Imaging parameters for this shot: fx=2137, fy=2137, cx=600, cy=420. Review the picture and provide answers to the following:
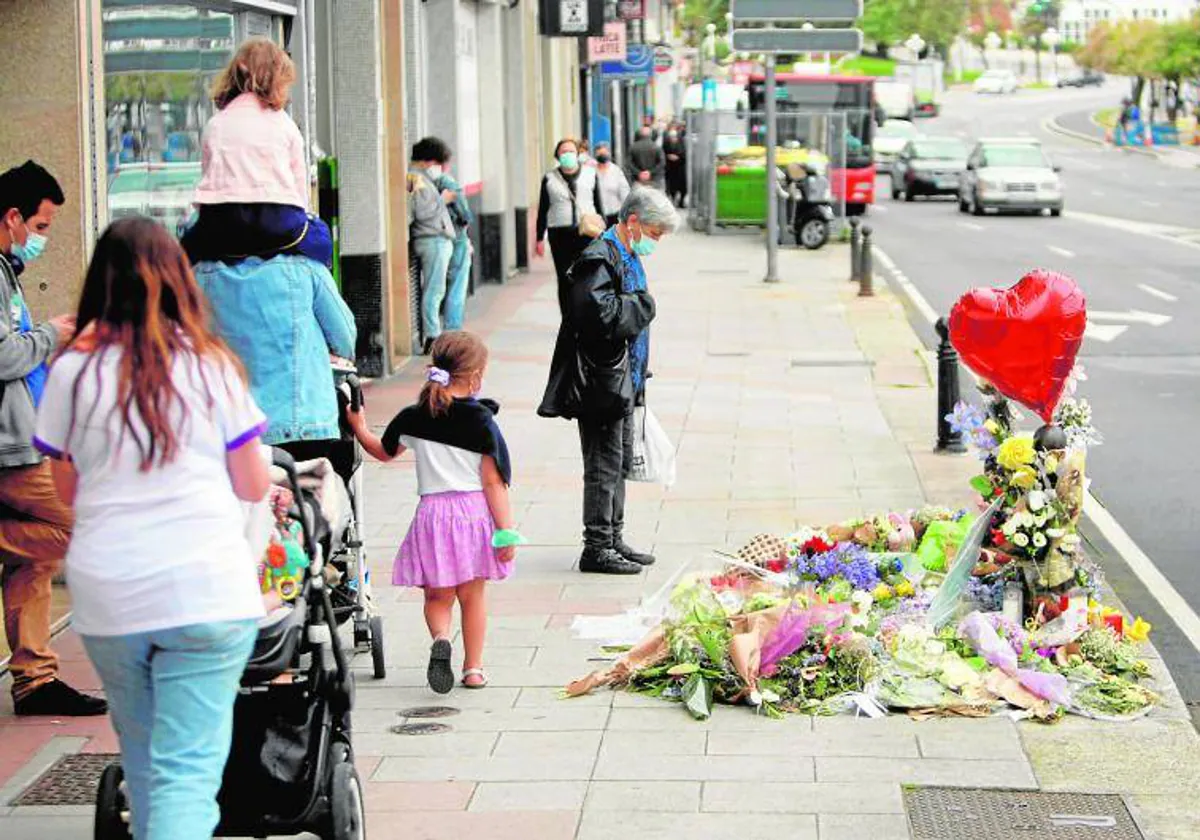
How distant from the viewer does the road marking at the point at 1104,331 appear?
2120cm

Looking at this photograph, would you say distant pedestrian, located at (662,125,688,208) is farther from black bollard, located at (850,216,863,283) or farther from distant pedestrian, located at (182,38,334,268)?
distant pedestrian, located at (182,38,334,268)

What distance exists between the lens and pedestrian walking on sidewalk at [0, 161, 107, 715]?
7.29 meters

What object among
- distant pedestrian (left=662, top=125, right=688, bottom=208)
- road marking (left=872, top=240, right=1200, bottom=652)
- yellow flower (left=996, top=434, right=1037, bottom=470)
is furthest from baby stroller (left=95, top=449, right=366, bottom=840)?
distant pedestrian (left=662, top=125, right=688, bottom=208)

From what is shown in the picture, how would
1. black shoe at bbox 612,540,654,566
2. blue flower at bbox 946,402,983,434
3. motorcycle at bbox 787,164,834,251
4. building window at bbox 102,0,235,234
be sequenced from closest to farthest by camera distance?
blue flower at bbox 946,402,983,434, black shoe at bbox 612,540,654,566, building window at bbox 102,0,235,234, motorcycle at bbox 787,164,834,251

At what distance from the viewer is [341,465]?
7.84 m

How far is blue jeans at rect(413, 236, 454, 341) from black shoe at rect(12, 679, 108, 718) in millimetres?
11197

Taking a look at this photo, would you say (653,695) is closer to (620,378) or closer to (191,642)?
(620,378)

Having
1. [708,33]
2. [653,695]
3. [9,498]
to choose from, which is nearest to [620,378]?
[653,695]

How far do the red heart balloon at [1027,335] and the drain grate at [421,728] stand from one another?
2673mm

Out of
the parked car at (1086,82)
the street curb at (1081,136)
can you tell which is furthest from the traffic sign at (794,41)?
the parked car at (1086,82)

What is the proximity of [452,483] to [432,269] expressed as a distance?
11.1 meters

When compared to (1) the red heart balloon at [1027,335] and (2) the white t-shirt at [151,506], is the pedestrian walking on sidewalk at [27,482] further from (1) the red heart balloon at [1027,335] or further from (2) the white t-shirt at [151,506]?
(1) the red heart balloon at [1027,335]

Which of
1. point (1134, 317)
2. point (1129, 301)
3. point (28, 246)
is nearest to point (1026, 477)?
point (28, 246)

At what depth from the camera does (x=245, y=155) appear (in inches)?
284
